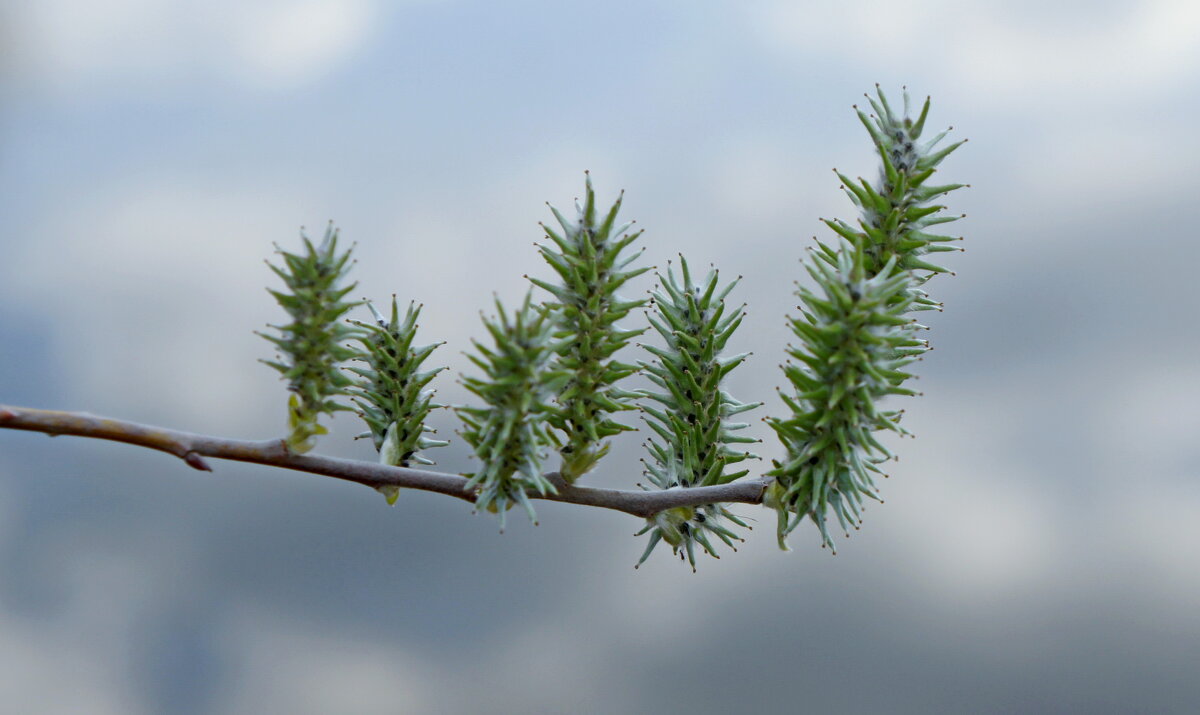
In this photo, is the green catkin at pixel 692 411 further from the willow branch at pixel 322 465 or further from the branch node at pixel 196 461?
the branch node at pixel 196 461

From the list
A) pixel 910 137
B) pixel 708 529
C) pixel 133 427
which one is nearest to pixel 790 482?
pixel 708 529

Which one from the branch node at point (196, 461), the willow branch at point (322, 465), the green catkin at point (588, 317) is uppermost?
the green catkin at point (588, 317)

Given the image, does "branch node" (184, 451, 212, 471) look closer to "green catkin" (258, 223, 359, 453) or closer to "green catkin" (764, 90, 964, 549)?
"green catkin" (258, 223, 359, 453)

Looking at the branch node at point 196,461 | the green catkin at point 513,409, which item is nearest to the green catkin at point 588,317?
the green catkin at point 513,409

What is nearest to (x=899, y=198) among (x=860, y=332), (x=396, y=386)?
(x=860, y=332)

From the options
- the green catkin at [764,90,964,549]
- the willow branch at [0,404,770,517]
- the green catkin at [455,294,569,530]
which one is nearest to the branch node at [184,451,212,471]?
the willow branch at [0,404,770,517]

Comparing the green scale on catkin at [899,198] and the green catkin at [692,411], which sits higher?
the green scale on catkin at [899,198]

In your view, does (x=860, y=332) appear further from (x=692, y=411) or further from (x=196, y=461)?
(x=196, y=461)
